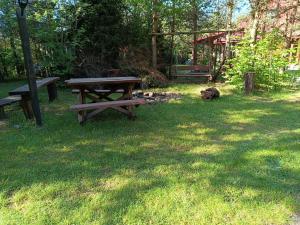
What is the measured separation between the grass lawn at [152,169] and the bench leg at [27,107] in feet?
0.54

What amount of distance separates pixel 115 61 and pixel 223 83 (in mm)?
3768

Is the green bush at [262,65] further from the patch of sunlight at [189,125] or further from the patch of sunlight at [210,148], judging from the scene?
the patch of sunlight at [210,148]

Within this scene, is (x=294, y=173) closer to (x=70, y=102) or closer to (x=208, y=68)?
(x=70, y=102)

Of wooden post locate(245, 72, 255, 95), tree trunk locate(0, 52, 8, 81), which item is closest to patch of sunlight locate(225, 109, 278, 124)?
wooden post locate(245, 72, 255, 95)

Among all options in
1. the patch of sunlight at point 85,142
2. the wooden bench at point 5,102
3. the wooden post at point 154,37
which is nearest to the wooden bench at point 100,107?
the patch of sunlight at point 85,142

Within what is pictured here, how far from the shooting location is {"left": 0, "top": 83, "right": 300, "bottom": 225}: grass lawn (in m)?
2.41

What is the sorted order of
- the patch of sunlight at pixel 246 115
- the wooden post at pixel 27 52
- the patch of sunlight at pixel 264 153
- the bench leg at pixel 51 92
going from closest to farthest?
the patch of sunlight at pixel 264 153, the wooden post at pixel 27 52, the patch of sunlight at pixel 246 115, the bench leg at pixel 51 92

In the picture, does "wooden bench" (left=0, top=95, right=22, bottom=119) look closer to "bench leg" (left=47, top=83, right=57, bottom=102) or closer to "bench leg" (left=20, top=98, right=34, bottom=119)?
"bench leg" (left=20, top=98, right=34, bottom=119)

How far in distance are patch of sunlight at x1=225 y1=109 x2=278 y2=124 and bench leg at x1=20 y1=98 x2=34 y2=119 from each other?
11.9 feet

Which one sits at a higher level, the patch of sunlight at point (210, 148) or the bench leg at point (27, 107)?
the bench leg at point (27, 107)

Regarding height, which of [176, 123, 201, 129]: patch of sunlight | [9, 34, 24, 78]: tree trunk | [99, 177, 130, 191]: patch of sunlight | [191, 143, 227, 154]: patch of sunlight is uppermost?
[9, 34, 24, 78]: tree trunk

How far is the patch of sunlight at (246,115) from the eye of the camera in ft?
17.0

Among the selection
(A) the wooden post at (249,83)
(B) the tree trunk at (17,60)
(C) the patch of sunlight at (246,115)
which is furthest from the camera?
(B) the tree trunk at (17,60)

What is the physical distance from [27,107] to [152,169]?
322 cm
